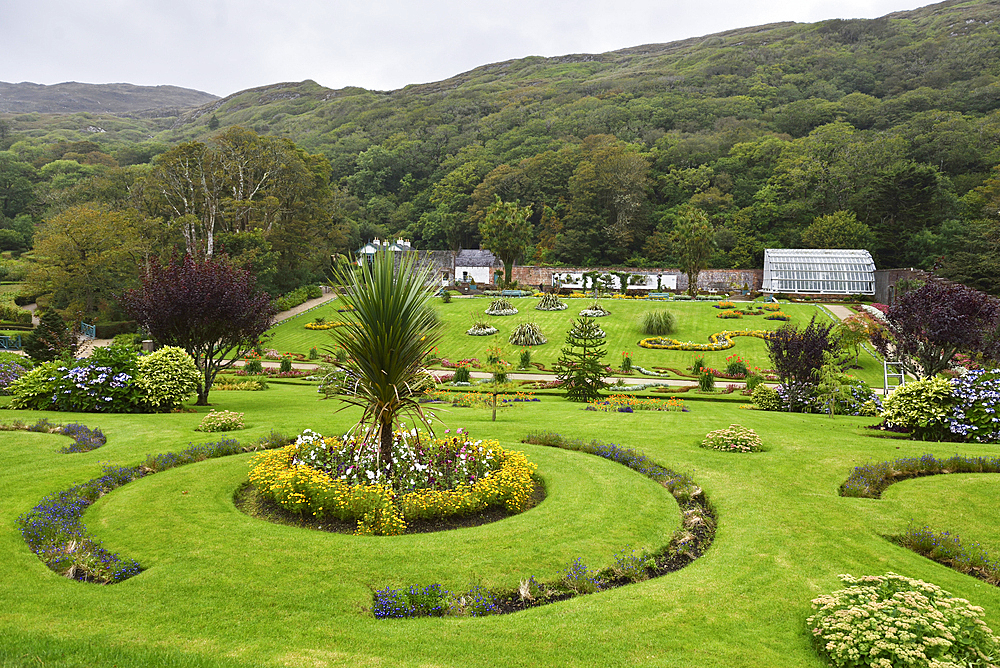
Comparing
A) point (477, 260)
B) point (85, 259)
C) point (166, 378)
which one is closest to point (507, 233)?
point (477, 260)

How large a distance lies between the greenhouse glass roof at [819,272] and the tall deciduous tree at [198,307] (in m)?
50.4

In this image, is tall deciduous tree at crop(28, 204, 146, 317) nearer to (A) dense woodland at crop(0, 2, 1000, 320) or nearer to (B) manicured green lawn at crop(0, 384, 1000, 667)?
(A) dense woodland at crop(0, 2, 1000, 320)

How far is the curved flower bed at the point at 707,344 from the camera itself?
103ft

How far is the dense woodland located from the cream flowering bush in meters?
29.5

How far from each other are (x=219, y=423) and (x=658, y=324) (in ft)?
90.0

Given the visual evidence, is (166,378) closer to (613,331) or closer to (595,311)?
(613,331)

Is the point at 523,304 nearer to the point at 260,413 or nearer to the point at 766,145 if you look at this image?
the point at 260,413

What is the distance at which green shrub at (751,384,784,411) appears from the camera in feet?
61.8

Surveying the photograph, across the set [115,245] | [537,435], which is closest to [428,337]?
[537,435]

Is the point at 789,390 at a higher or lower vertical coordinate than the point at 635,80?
lower

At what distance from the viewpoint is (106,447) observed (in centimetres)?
1024

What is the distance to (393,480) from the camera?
321 inches

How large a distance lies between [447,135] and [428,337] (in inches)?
4318

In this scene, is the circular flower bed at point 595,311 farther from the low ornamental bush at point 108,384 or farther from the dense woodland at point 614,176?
the low ornamental bush at point 108,384
